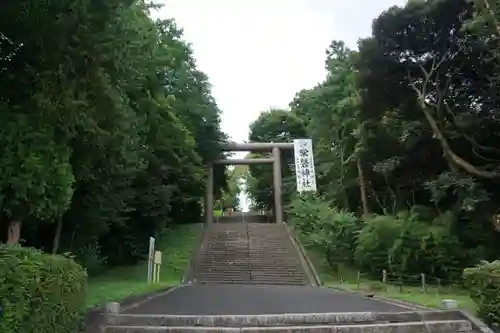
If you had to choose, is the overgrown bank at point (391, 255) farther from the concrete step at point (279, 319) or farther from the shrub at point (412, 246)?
the concrete step at point (279, 319)

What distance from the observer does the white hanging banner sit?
2888 cm

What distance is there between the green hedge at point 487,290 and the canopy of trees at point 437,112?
8.53 metres

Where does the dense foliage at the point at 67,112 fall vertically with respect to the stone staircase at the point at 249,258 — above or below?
above

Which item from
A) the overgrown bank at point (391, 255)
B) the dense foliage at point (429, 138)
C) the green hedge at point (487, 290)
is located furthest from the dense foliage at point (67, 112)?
the dense foliage at point (429, 138)

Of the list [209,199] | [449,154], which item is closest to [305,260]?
[449,154]

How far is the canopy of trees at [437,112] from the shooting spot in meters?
16.5

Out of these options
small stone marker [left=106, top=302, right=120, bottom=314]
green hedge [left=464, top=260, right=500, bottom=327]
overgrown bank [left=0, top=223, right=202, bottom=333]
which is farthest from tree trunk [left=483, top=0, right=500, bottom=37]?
overgrown bank [left=0, top=223, right=202, bottom=333]

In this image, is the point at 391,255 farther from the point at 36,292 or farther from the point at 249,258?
the point at 36,292

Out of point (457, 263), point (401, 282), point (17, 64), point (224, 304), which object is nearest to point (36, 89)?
point (17, 64)

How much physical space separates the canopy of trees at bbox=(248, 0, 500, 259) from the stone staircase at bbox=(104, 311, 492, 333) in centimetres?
877

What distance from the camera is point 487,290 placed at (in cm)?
725

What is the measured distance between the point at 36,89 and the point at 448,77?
47.5 feet

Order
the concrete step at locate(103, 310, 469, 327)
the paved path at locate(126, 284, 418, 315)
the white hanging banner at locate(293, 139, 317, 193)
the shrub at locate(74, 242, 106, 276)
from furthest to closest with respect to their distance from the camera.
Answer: the white hanging banner at locate(293, 139, 317, 193) < the shrub at locate(74, 242, 106, 276) < the paved path at locate(126, 284, 418, 315) < the concrete step at locate(103, 310, 469, 327)

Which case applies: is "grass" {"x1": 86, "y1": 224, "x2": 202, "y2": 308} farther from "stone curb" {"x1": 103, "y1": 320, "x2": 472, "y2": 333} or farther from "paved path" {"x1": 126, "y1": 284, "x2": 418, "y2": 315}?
"stone curb" {"x1": 103, "y1": 320, "x2": 472, "y2": 333}
